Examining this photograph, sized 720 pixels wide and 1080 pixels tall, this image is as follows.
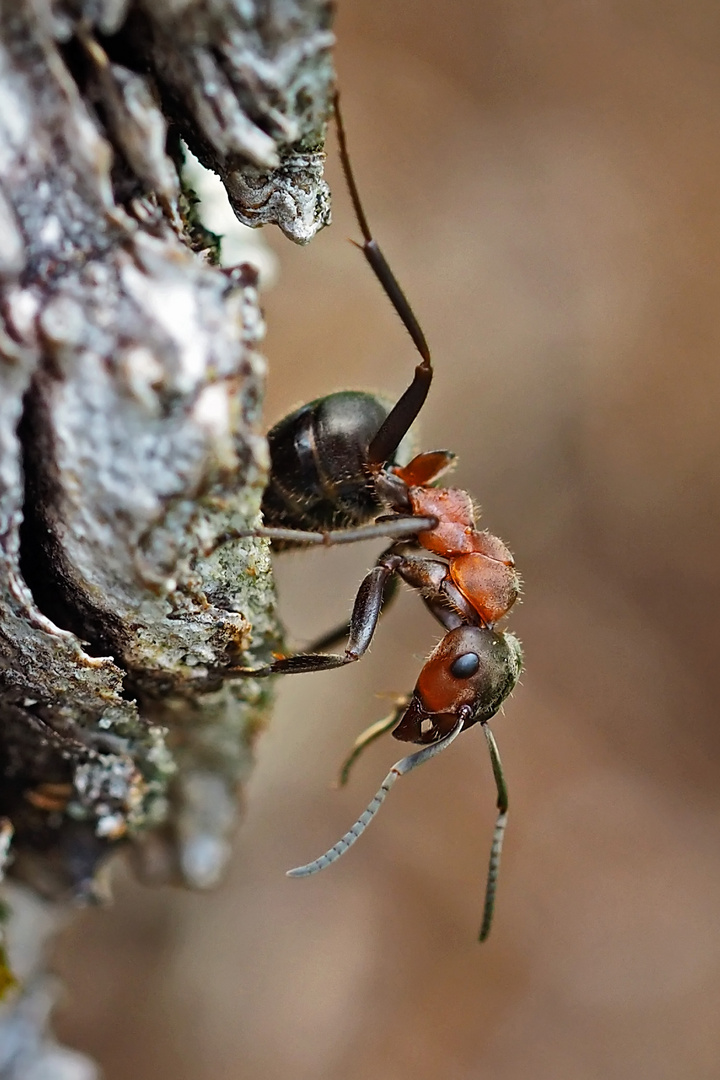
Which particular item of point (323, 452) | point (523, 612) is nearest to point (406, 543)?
point (323, 452)

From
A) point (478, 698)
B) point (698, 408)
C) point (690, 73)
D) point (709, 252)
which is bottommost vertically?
point (478, 698)

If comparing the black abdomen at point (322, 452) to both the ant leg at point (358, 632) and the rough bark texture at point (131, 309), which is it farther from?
the rough bark texture at point (131, 309)

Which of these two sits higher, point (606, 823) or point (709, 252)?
point (709, 252)

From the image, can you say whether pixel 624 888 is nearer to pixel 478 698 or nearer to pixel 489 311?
pixel 478 698

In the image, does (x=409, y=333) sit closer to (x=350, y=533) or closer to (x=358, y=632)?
(x=350, y=533)

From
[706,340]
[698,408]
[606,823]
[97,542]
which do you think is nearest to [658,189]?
[706,340]
